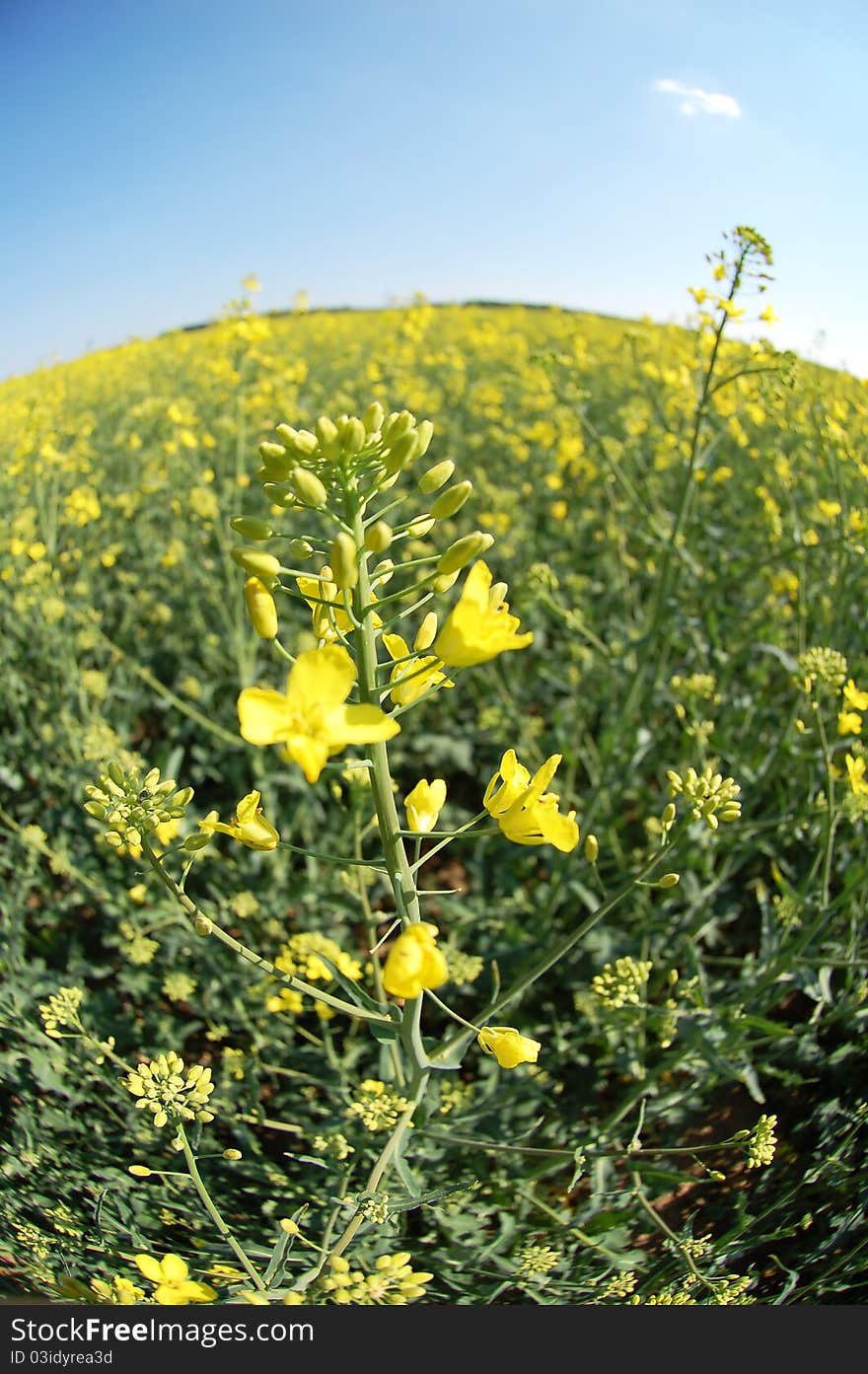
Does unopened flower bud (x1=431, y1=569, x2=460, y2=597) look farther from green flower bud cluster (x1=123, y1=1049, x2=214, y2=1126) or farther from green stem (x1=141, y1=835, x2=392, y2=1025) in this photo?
green flower bud cluster (x1=123, y1=1049, x2=214, y2=1126)

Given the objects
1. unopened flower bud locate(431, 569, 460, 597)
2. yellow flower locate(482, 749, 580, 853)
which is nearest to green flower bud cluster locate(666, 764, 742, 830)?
yellow flower locate(482, 749, 580, 853)

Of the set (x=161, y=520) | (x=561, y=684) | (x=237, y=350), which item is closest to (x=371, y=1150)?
(x=561, y=684)

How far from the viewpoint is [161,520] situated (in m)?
6.56

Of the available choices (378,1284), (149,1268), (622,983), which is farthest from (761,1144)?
(149,1268)

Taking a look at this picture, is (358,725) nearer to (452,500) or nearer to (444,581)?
(444,581)

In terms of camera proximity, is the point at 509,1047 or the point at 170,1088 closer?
the point at 509,1047

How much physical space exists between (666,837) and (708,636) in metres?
2.65

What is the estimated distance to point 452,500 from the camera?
4.53 feet

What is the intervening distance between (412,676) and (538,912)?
1957 millimetres

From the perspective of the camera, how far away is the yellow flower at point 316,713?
3.59ft

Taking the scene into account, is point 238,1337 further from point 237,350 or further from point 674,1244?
point 237,350

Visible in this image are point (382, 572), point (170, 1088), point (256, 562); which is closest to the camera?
point (256, 562)

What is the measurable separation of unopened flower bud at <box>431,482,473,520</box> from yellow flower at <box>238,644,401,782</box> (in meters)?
0.36

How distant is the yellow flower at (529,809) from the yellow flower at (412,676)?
190 millimetres
